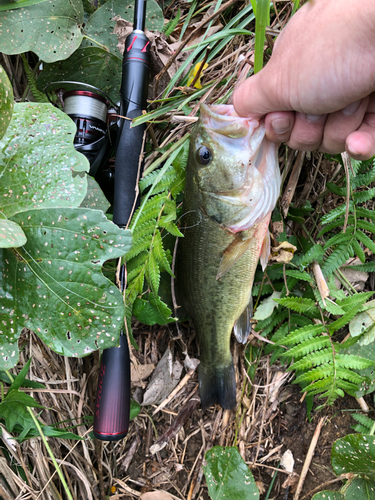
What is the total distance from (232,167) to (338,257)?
0.95m

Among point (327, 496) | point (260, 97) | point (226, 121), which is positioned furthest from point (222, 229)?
point (327, 496)

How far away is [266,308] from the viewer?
2.30 metres

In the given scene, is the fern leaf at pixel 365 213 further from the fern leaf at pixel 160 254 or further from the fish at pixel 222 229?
the fern leaf at pixel 160 254

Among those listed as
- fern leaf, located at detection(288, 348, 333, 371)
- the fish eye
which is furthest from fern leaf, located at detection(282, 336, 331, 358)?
the fish eye

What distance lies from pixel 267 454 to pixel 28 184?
2428mm

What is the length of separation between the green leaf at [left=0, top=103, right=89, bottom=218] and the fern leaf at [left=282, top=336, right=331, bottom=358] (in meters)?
1.50

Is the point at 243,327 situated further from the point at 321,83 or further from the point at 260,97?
the point at 321,83

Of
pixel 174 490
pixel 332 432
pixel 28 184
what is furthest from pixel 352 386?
pixel 28 184

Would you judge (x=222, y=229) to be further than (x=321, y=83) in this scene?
Yes

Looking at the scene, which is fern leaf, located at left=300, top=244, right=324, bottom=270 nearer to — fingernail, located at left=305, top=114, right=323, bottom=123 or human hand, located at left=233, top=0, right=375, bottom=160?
human hand, located at left=233, top=0, right=375, bottom=160

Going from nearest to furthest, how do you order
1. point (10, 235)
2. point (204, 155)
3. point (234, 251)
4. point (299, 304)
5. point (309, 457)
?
point (10, 235) → point (204, 155) → point (234, 251) → point (299, 304) → point (309, 457)

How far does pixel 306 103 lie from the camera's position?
135 centimetres

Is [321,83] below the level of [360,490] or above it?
above

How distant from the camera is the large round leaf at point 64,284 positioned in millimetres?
1544
